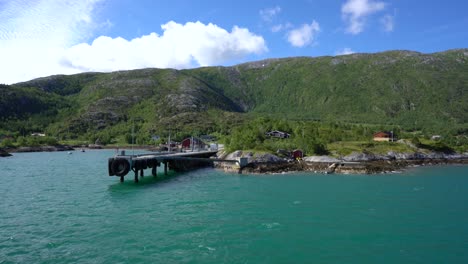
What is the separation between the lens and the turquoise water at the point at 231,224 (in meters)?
24.2

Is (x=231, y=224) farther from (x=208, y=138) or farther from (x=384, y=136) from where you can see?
(x=208, y=138)

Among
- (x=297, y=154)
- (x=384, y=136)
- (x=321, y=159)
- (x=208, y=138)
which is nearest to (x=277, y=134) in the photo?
(x=297, y=154)

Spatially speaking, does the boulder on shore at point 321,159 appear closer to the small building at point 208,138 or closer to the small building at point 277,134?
the small building at point 277,134

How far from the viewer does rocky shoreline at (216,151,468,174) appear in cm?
7500

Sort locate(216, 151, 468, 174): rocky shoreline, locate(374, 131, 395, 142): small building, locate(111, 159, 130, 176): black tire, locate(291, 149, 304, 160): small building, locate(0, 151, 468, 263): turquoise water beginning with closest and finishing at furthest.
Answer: locate(0, 151, 468, 263): turquoise water < locate(111, 159, 130, 176): black tire < locate(216, 151, 468, 174): rocky shoreline < locate(291, 149, 304, 160): small building < locate(374, 131, 395, 142): small building

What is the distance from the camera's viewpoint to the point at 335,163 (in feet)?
261

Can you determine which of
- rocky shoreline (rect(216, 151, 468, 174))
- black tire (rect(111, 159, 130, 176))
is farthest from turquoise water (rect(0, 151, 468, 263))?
rocky shoreline (rect(216, 151, 468, 174))

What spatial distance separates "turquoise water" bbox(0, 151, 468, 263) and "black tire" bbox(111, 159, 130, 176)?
4223mm

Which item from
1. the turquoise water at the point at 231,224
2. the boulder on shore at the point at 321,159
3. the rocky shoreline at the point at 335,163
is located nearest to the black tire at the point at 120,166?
the turquoise water at the point at 231,224

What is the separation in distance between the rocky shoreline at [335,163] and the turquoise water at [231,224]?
2016cm

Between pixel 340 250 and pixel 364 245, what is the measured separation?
249cm

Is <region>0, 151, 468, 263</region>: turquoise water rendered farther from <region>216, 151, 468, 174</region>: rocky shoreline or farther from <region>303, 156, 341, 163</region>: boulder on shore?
<region>303, 156, 341, 163</region>: boulder on shore

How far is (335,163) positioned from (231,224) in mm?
53518

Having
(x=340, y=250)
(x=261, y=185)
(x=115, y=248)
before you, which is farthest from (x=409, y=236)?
(x=261, y=185)
